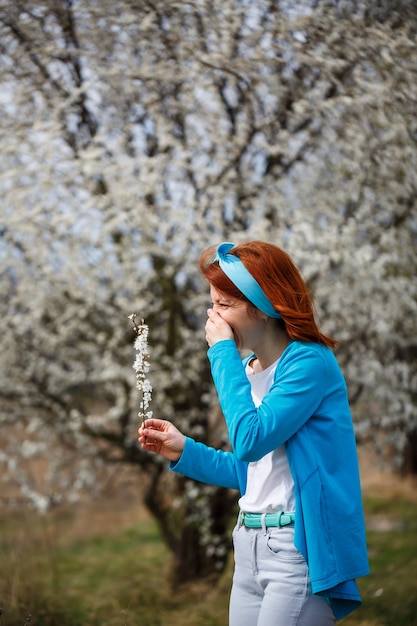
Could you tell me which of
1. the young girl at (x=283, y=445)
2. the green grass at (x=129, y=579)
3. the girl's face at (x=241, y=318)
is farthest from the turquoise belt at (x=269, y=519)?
the green grass at (x=129, y=579)

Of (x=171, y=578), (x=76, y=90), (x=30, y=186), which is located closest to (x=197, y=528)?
(x=171, y=578)

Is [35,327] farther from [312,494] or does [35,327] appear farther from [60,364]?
[312,494]

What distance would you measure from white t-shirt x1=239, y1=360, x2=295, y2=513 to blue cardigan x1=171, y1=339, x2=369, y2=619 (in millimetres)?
60

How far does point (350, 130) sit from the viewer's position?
409 cm

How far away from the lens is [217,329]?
185 cm

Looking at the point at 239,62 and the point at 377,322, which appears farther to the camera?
the point at 377,322

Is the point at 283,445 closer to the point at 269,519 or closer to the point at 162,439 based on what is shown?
the point at 269,519

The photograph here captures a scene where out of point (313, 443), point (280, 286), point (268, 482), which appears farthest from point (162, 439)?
point (280, 286)

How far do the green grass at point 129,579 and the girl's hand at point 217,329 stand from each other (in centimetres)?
139

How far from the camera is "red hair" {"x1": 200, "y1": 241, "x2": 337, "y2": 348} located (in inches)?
72.1

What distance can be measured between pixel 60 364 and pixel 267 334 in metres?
3.61

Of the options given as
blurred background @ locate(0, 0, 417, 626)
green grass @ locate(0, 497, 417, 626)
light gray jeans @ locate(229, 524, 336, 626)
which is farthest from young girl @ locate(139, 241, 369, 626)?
blurred background @ locate(0, 0, 417, 626)

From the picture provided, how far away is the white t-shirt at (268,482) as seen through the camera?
1786mm

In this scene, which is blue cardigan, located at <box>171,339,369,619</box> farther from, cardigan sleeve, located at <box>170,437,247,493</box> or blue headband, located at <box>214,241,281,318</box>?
cardigan sleeve, located at <box>170,437,247,493</box>
